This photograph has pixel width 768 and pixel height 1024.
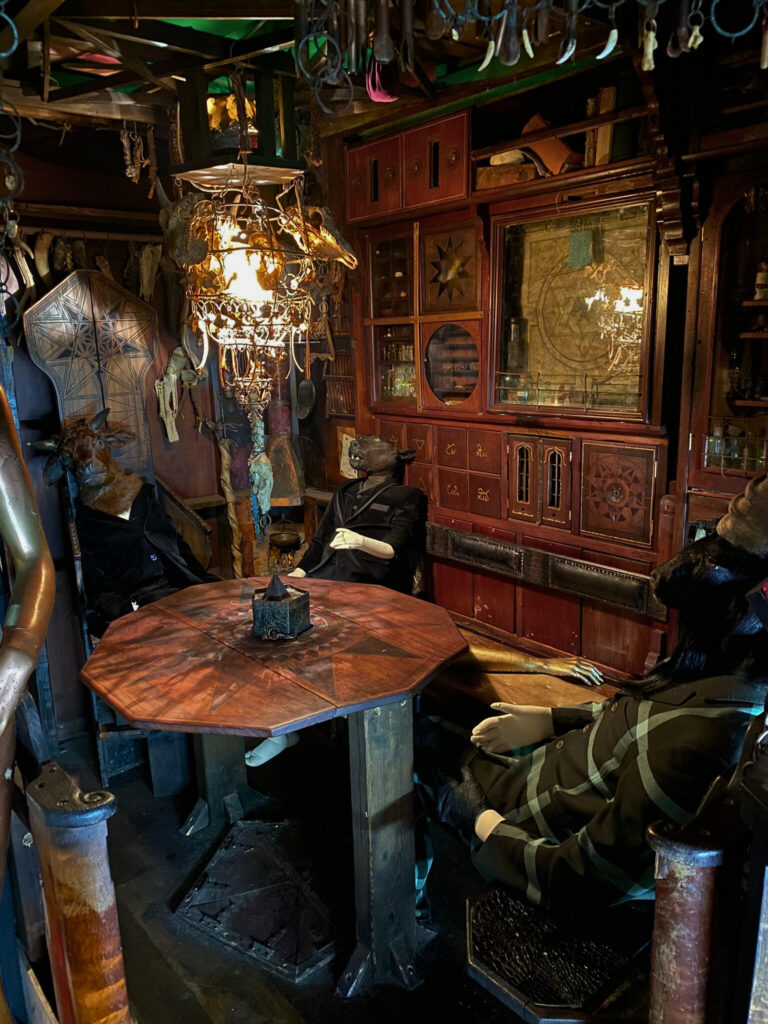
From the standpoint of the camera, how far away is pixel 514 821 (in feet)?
7.04

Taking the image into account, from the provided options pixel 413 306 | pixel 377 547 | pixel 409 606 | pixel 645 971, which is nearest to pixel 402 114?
pixel 413 306

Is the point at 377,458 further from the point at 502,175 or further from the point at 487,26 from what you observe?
the point at 487,26

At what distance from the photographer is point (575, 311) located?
13.6 feet

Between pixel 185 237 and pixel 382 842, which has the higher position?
pixel 185 237

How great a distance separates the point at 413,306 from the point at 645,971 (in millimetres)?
3936

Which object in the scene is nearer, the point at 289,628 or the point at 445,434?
the point at 289,628

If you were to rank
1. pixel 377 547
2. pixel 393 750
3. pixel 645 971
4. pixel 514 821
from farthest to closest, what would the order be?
pixel 377 547
pixel 393 750
pixel 514 821
pixel 645 971

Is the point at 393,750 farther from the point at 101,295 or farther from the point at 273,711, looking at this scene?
the point at 101,295

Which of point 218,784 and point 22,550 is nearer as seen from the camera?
point 22,550

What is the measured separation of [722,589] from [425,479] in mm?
3281

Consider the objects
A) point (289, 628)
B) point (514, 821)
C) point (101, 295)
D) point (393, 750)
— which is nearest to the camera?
point (514, 821)

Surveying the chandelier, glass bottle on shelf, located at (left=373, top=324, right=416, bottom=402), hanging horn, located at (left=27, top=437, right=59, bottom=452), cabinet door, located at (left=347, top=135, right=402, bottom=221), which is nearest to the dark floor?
the chandelier

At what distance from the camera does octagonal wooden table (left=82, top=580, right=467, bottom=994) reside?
224 cm

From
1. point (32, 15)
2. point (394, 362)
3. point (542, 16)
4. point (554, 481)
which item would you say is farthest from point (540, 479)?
point (32, 15)
